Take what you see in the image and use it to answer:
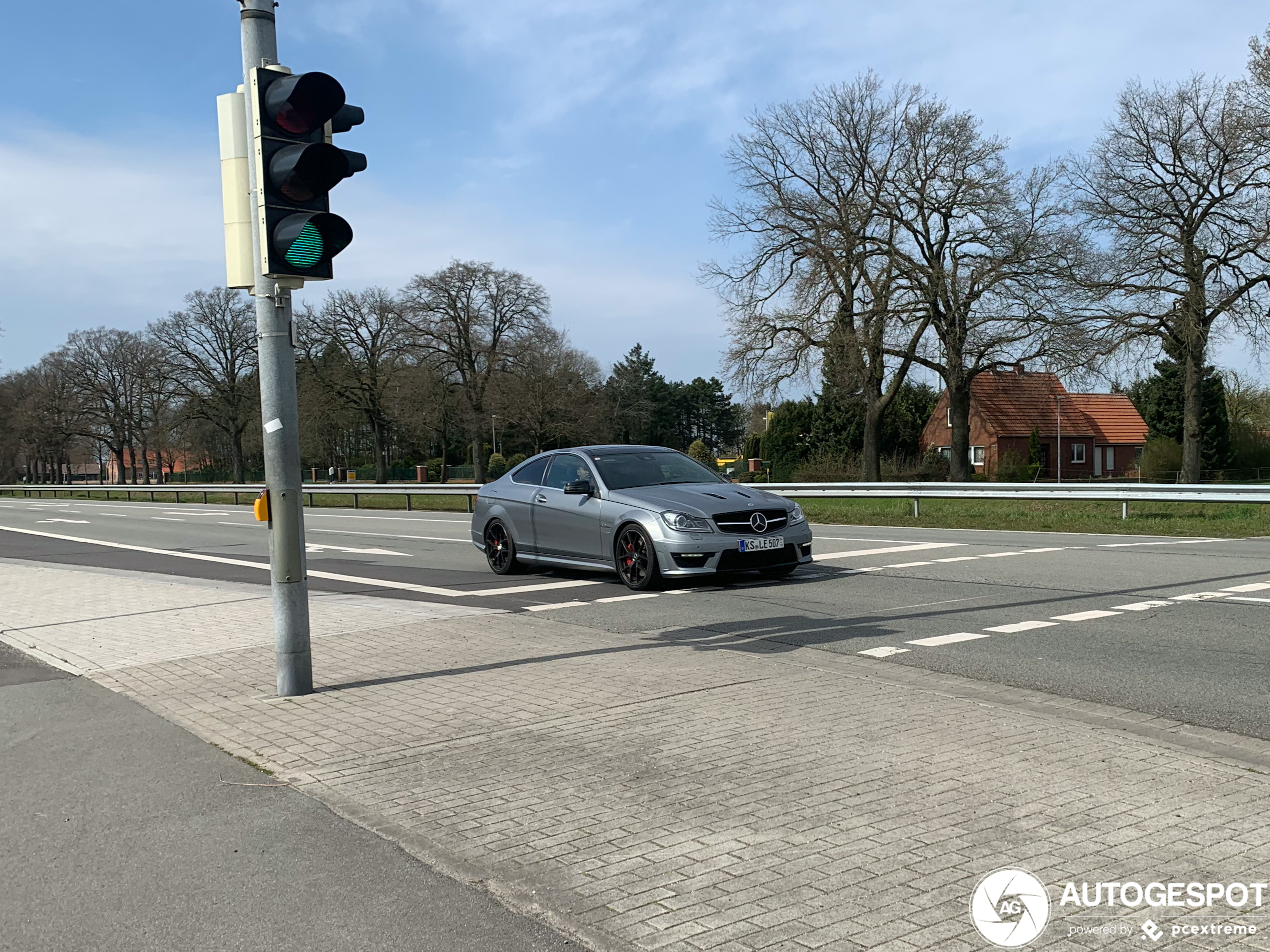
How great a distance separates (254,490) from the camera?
4194cm

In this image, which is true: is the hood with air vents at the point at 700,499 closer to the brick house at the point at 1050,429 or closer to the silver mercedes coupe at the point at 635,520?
the silver mercedes coupe at the point at 635,520

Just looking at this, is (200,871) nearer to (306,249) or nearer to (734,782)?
(734,782)

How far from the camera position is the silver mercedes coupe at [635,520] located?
11.2 m

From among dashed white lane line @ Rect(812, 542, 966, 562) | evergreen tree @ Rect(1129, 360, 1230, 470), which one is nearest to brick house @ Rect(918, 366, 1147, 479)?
evergreen tree @ Rect(1129, 360, 1230, 470)

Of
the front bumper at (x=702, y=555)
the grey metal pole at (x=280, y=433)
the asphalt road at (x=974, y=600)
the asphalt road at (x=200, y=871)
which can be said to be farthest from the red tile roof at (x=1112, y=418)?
the asphalt road at (x=200, y=871)

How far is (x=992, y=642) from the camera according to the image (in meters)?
8.01

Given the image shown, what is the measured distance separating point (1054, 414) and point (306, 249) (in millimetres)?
76664

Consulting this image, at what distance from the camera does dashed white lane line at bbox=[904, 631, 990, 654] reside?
804 centimetres

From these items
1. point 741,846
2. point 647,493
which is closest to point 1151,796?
point 741,846

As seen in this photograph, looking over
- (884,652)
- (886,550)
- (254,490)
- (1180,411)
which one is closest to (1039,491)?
(886,550)

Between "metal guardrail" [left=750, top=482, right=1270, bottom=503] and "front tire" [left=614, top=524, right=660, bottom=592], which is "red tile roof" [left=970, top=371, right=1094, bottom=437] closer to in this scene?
"metal guardrail" [left=750, top=482, right=1270, bottom=503]

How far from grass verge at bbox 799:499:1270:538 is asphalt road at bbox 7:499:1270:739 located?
1535 millimetres

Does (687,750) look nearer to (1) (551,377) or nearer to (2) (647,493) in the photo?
(2) (647,493)

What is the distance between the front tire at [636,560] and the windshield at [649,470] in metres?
0.68
